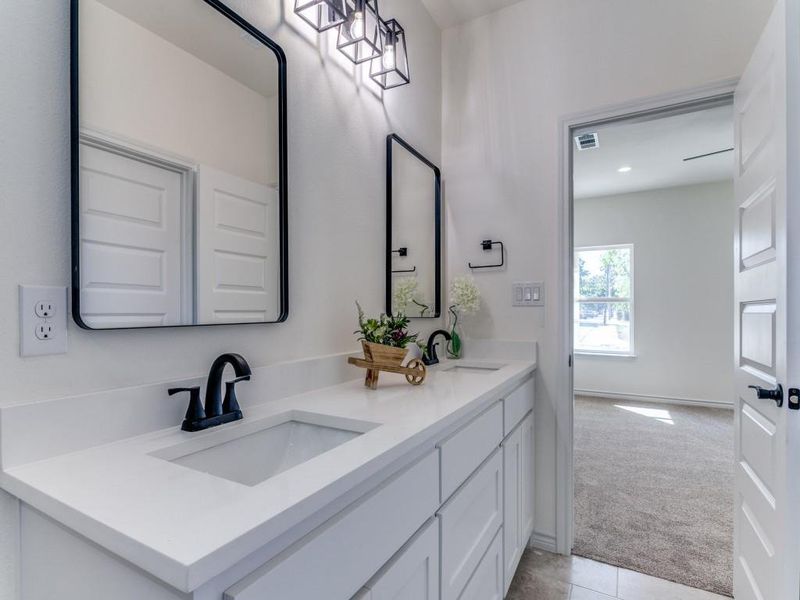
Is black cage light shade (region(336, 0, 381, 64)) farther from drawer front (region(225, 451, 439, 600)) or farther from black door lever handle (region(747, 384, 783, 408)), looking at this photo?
black door lever handle (region(747, 384, 783, 408))

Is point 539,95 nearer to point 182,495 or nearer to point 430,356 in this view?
point 430,356

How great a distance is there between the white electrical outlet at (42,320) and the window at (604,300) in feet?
17.9

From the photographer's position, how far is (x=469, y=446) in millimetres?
1233

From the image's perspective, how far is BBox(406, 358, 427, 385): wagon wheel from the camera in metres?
1.49

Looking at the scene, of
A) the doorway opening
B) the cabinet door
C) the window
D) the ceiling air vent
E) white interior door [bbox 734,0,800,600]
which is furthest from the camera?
the window

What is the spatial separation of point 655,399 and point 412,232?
4428mm

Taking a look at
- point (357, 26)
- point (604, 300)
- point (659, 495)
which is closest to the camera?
point (357, 26)

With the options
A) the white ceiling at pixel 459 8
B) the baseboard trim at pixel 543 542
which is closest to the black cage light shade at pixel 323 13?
the white ceiling at pixel 459 8

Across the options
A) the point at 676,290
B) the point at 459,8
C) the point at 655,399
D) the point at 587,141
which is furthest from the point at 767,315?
the point at 655,399

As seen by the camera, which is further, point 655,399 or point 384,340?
point 655,399

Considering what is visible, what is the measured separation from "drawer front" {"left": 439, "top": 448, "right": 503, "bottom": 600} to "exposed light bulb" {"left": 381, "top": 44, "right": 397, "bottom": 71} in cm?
159

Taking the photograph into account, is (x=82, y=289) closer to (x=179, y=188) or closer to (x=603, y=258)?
(x=179, y=188)

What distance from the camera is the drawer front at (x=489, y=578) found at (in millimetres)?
1267

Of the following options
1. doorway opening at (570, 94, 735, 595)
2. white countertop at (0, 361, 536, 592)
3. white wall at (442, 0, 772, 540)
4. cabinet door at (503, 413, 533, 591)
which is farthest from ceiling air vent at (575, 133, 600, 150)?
white countertop at (0, 361, 536, 592)
